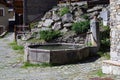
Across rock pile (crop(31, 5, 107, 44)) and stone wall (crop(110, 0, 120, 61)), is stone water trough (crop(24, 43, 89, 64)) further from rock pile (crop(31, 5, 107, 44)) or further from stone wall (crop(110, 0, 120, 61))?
rock pile (crop(31, 5, 107, 44))

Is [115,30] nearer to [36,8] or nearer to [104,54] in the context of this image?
[104,54]

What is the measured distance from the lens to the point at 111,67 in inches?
472

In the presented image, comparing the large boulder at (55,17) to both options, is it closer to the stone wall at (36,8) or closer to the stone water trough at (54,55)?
the stone wall at (36,8)

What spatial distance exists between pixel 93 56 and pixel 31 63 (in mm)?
3439

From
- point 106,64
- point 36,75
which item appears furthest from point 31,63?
point 106,64

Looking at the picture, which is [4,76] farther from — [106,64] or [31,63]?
[106,64]

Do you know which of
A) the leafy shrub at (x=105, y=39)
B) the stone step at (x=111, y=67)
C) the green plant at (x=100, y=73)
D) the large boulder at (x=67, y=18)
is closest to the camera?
the stone step at (x=111, y=67)

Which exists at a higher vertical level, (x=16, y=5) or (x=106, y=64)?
(x=16, y=5)

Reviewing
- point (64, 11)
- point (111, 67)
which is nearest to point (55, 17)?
point (64, 11)

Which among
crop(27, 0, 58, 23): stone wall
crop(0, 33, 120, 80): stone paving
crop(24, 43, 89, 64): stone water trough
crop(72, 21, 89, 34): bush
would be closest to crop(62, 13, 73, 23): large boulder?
crop(72, 21, 89, 34): bush

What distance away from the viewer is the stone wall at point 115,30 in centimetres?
1209

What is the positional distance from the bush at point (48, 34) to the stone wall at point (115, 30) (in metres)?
9.61

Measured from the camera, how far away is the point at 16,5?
35.6 metres

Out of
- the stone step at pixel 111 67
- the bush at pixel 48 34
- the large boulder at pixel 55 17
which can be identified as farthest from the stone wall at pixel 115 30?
the large boulder at pixel 55 17
